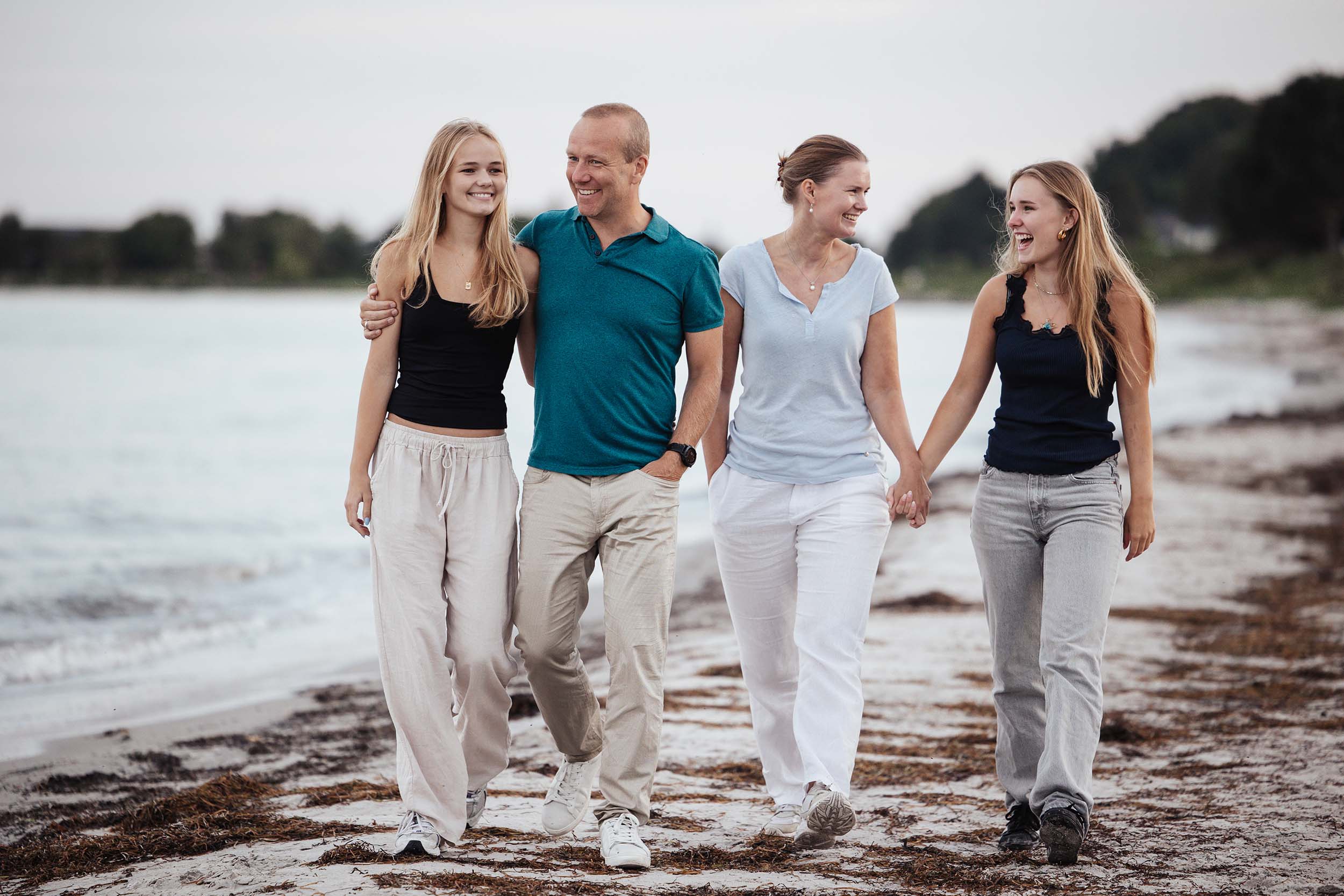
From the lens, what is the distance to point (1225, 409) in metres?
22.4

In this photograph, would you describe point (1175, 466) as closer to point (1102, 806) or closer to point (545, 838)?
point (1102, 806)

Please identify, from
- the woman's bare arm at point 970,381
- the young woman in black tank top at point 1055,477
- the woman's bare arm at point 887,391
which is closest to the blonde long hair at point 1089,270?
the young woman in black tank top at point 1055,477

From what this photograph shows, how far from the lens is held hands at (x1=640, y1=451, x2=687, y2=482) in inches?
Result: 143

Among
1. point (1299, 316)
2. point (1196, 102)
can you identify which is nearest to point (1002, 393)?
point (1299, 316)

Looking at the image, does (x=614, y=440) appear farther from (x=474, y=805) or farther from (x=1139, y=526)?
(x=1139, y=526)

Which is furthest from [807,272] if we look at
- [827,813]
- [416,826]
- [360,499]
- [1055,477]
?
[416,826]

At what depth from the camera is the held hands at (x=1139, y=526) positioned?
3.76 m

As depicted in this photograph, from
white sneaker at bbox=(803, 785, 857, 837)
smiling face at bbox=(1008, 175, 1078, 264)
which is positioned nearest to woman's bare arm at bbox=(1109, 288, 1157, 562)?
smiling face at bbox=(1008, 175, 1078, 264)

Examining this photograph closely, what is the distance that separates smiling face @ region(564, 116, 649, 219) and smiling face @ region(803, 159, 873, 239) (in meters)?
0.62

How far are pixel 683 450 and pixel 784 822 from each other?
1237 mm

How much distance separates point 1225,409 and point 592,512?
21531mm

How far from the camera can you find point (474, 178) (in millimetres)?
3559

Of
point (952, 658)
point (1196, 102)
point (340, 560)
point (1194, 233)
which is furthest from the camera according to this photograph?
point (1196, 102)

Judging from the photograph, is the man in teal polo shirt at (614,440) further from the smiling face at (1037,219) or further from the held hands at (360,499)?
the smiling face at (1037,219)
